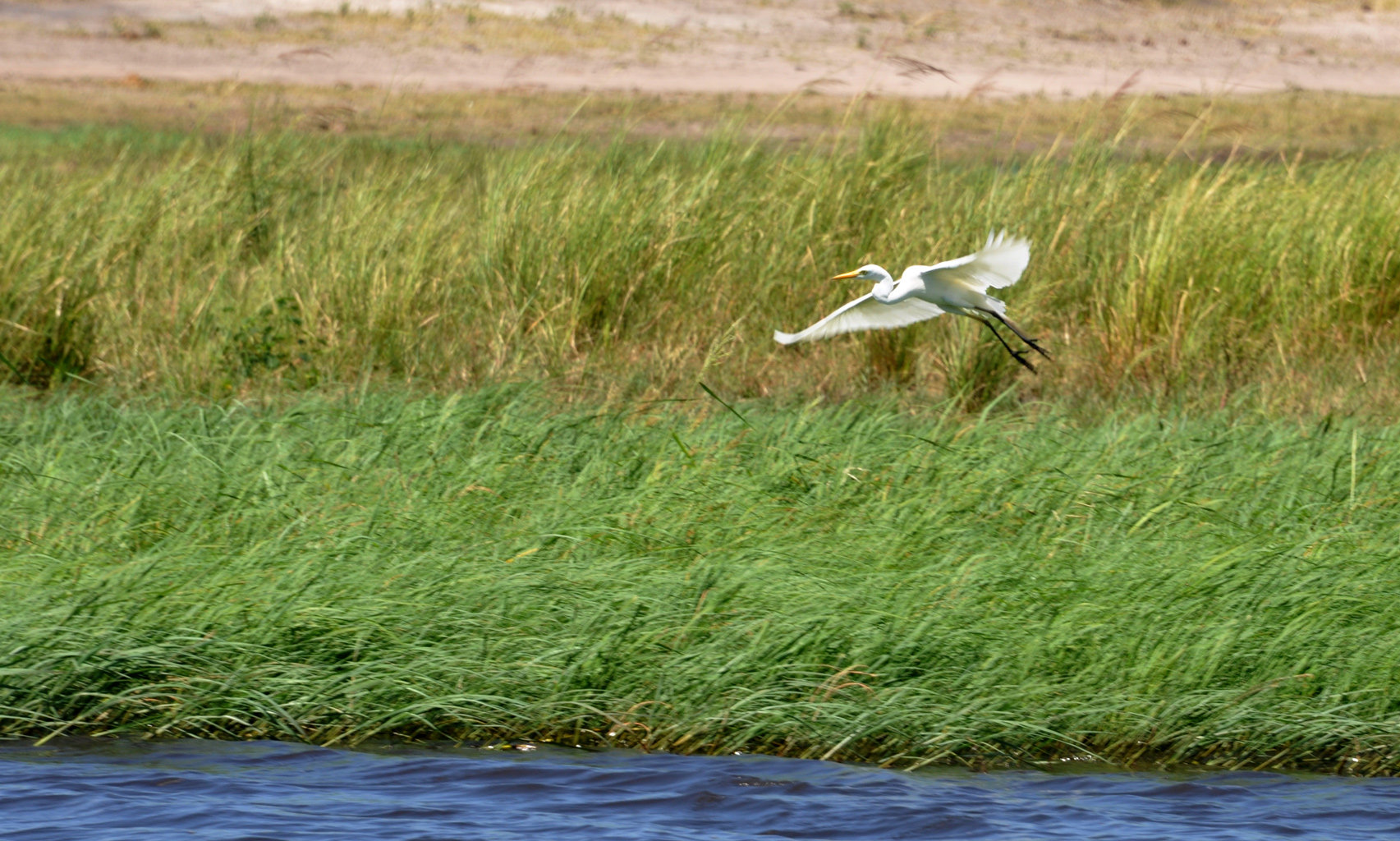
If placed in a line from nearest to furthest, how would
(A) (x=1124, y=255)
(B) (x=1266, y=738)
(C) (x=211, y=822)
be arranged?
(C) (x=211, y=822), (B) (x=1266, y=738), (A) (x=1124, y=255)

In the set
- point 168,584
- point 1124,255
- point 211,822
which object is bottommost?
point 211,822

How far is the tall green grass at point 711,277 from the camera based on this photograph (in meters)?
6.48

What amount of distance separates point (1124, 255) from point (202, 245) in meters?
4.24

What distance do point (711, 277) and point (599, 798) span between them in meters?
4.04

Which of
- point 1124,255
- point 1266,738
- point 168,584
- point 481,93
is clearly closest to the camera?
point 1266,738

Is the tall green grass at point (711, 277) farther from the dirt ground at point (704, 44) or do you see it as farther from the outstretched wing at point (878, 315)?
the dirt ground at point (704, 44)

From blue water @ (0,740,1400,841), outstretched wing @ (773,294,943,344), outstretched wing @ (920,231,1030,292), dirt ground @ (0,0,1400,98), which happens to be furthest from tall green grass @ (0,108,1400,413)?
dirt ground @ (0,0,1400,98)

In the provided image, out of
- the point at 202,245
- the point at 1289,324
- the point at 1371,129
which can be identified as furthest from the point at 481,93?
the point at 1289,324

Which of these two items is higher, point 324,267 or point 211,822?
point 324,267

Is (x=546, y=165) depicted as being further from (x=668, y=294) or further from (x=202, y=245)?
(x=202, y=245)

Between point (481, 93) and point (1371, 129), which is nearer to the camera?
point (1371, 129)

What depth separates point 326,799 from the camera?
11.0ft

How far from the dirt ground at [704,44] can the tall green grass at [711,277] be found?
16.8 metres

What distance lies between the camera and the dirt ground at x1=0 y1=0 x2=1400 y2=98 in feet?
85.3
